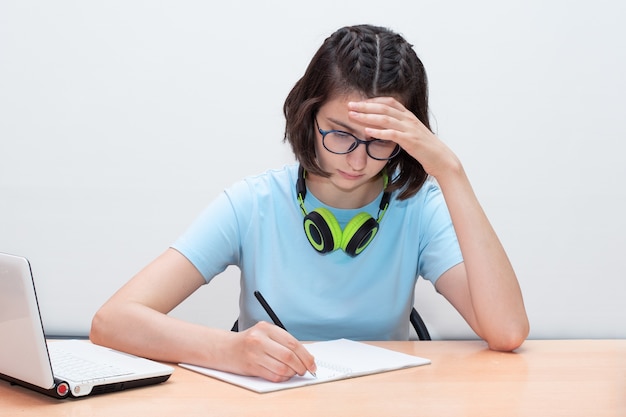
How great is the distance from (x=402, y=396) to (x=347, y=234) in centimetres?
57

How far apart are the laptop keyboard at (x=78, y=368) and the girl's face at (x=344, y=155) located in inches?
23.7

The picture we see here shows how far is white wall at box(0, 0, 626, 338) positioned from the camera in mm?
2195

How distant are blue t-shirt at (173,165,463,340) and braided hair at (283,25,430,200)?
151 millimetres

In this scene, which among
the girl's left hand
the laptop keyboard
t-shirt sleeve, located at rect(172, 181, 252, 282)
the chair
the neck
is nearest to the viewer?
the laptop keyboard

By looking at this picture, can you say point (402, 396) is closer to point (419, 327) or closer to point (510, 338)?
point (510, 338)

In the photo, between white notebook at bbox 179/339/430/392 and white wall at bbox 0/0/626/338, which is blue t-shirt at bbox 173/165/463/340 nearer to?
white notebook at bbox 179/339/430/392

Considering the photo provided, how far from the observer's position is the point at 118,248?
7.32 feet

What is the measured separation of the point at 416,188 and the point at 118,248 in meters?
1.03

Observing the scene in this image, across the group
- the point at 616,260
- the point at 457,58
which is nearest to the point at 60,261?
the point at 457,58

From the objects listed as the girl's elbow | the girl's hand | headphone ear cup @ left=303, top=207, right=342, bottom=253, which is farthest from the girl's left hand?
the girl's hand

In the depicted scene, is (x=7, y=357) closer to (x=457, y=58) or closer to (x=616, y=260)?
(x=457, y=58)

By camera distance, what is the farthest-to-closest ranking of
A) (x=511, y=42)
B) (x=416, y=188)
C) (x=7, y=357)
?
1. (x=511, y=42)
2. (x=416, y=188)
3. (x=7, y=357)

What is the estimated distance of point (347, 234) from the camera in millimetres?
1619

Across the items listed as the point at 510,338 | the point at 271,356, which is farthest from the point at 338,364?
the point at 510,338
